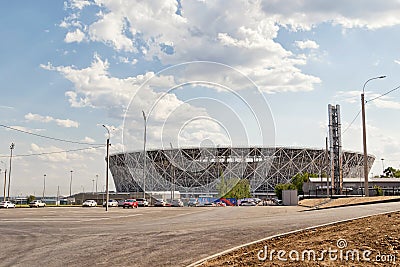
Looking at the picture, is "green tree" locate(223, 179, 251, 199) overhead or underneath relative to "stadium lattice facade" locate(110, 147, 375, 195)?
underneath

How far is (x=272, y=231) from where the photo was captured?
15.6 m

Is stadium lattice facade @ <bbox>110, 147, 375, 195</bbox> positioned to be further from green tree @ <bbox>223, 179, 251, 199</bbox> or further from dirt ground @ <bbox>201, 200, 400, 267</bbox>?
dirt ground @ <bbox>201, 200, 400, 267</bbox>

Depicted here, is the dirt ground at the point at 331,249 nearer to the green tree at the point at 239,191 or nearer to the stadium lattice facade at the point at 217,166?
the green tree at the point at 239,191

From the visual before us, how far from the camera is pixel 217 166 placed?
132 m

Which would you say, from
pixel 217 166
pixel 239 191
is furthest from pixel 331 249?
pixel 217 166

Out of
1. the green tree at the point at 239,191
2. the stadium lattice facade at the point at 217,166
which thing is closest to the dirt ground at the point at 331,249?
the green tree at the point at 239,191

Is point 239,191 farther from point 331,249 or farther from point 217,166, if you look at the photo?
point 331,249

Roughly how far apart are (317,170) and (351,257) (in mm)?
136447

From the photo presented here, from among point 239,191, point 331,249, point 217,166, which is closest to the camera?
point 331,249

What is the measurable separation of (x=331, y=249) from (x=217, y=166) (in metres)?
123

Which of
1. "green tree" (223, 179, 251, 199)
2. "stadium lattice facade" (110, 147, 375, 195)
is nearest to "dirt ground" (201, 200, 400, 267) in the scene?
"green tree" (223, 179, 251, 199)

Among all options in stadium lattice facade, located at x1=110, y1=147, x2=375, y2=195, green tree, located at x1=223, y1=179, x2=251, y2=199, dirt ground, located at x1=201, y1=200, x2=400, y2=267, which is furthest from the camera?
stadium lattice facade, located at x1=110, y1=147, x2=375, y2=195

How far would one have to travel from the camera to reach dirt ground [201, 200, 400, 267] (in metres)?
9.16

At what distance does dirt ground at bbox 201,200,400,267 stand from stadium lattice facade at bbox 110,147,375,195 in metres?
114
